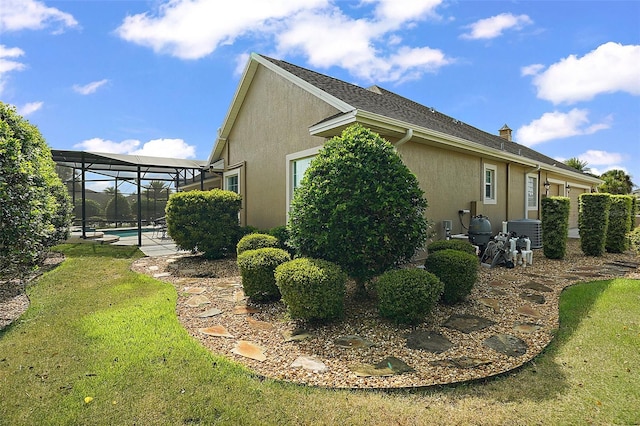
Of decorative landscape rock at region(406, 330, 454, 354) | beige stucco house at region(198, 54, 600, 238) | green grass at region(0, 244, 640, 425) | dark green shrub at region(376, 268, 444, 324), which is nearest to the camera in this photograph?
green grass at region(0, 244, 640, 425)

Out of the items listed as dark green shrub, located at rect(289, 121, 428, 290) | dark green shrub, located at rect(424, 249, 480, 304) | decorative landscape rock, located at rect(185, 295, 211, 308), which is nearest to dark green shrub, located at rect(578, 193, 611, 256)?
dark green shrub, located at rect(424, 249, 480, 304)

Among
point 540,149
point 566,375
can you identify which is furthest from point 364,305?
point 540,149

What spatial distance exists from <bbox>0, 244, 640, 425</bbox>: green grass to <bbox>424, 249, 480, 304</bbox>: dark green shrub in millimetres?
1262

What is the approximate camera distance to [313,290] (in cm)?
421

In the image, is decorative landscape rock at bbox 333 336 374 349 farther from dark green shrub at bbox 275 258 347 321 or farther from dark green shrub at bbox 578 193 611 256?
dark green shrub at bbox 578 193 611 256

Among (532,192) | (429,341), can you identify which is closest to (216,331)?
(429,341)

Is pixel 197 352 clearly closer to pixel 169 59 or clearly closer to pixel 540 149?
pixel 169 59

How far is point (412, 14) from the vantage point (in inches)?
321

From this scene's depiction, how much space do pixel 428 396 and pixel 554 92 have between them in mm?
15507

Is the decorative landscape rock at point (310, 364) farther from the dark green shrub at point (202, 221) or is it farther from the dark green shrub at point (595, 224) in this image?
the dark green shrub at point (595, 224)

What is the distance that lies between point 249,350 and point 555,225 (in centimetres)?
881

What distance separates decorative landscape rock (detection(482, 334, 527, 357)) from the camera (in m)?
3.63

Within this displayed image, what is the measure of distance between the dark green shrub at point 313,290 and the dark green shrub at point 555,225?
288 inches

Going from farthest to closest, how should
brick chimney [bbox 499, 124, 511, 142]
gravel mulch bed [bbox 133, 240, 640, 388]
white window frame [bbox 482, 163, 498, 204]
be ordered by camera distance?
brick chimney [bbox 499, 124, 511, 142], white window frame [bbox 482, 163, 498, 204], gravel mulch bed [bbox 133, 240, 640, 388]
